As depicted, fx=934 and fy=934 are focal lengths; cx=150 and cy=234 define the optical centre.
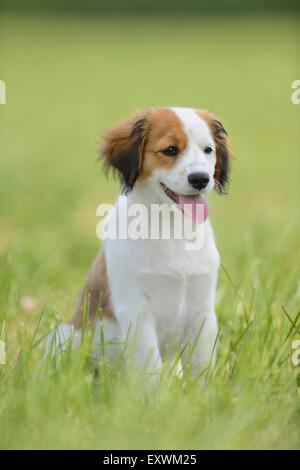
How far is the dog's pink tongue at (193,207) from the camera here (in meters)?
3.38

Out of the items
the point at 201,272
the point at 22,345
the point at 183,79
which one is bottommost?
the point at 22,345

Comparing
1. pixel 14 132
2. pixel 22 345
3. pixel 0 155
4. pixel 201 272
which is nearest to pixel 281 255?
pixel 201 272

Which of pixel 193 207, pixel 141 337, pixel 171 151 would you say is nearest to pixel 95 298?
pixel 141 337

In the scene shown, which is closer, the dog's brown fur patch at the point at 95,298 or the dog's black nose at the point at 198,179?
the dog's black nose at the point at 198,179

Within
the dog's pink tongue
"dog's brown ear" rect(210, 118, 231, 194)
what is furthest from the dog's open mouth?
"dog's brown ear" rect(210, 118, 231, 194)

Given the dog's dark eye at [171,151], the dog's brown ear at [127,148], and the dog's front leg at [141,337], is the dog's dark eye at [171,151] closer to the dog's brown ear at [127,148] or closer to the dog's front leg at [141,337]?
the dog's brown ear at [127,148]

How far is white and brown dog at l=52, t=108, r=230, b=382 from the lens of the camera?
337 centimetres

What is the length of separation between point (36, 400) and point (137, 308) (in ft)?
1.96

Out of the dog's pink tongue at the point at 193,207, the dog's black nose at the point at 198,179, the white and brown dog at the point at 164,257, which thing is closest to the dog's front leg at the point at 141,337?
the white and brown dog at the point at 164,257

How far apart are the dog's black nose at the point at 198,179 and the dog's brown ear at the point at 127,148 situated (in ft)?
0.91

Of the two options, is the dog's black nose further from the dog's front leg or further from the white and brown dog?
the dog's front leg

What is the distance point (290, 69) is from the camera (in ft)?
58.3
